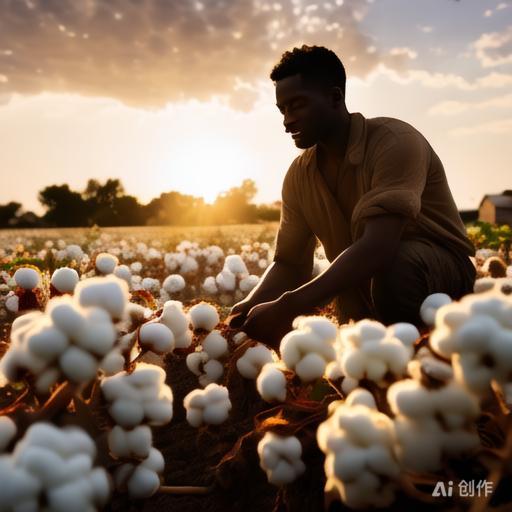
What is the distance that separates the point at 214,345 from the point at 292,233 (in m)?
1.20

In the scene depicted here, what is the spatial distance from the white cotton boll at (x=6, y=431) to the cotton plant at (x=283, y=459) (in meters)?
0.45

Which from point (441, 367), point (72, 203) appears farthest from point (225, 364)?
point (72, 203)

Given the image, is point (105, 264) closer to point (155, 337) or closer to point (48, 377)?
point (155, 337)

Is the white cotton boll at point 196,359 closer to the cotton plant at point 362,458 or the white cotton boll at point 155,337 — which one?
the white cotton boll at point 155,337

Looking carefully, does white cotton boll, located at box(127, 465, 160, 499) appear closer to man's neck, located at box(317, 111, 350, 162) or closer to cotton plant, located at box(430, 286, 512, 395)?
cotton plant, located at box(430, 286, 512, 395)

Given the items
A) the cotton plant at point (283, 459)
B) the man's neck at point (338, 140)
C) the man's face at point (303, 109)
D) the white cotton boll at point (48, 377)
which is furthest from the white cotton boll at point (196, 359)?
the man's neck at point (338, 140)

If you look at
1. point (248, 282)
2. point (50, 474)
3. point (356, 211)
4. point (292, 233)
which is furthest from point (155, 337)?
point (248, 282)

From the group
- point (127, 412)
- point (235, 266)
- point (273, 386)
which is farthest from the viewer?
point (235, 266)

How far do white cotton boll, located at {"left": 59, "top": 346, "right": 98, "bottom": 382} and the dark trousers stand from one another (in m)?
1.38

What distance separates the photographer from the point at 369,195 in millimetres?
1950

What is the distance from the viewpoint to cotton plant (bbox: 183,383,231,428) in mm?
1278

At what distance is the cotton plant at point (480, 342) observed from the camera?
74 centimetres

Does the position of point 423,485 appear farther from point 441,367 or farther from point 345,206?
point 345,206

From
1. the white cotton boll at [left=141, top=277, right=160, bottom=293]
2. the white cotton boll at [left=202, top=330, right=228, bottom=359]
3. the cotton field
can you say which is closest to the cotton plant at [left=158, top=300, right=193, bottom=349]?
the cotton field
